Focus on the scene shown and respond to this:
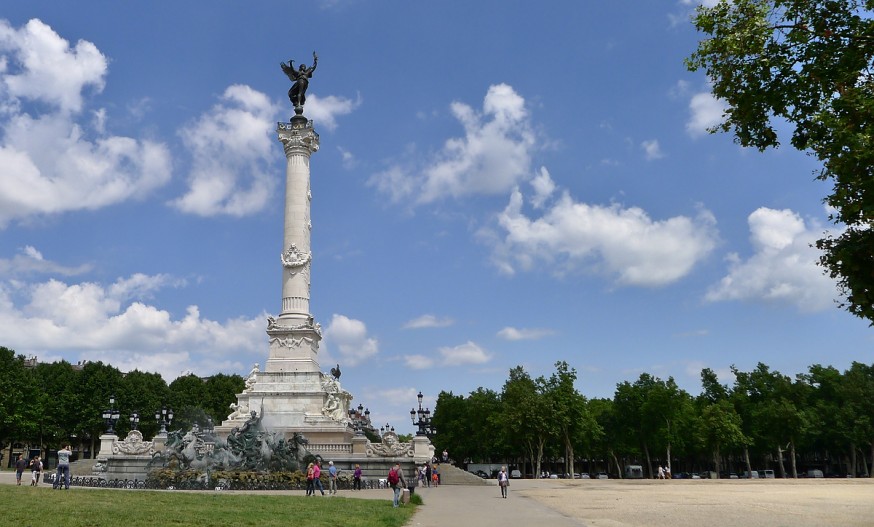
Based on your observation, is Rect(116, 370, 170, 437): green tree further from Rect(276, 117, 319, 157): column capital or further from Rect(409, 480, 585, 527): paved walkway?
Rect(409, 480, 585, 527): paved walkway

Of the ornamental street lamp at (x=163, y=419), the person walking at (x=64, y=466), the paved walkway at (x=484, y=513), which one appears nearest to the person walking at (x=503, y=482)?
the paved walkway at (x=484, y=513)

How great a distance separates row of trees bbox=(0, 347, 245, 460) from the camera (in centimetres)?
6469

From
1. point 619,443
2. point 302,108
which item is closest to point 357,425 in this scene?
point 302,108

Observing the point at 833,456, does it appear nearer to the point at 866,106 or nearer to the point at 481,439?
the point at 481,439

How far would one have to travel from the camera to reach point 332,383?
155 feet

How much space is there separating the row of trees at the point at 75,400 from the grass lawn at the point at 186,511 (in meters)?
44.2

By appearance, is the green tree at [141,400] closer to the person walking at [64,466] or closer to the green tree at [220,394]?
the green tree at [220,394]

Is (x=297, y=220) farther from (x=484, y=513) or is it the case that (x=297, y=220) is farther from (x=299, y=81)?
(x=484, y=513)

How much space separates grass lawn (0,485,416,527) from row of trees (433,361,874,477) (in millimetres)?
50655

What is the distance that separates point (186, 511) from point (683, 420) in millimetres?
68495

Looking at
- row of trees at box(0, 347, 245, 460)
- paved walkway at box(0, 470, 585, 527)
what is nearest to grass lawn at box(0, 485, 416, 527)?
paved walkway at box(0, 470, 585, 527)

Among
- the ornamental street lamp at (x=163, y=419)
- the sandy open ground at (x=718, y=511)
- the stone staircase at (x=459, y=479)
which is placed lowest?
the stone staircase at (x=459, y=479)

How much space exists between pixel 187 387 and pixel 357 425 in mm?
41766

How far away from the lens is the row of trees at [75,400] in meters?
64.7
